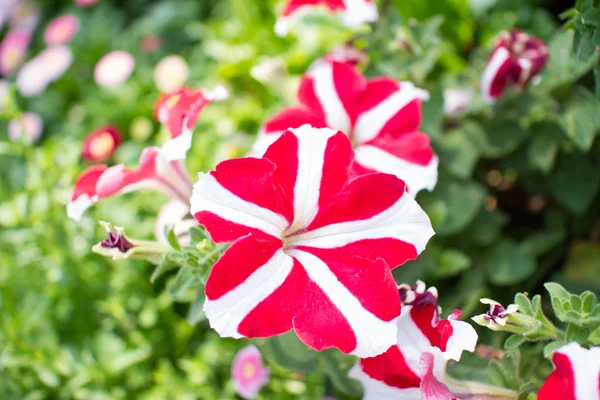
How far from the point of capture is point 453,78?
1375 mm

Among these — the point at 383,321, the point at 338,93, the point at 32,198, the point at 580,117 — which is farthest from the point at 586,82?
the point at 32,198

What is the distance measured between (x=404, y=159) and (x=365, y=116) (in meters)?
0.11

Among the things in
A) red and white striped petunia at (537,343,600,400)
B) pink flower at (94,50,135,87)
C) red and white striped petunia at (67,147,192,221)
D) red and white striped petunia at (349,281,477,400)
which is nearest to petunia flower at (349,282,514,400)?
red and white striped petunia at (349,281,477,400)

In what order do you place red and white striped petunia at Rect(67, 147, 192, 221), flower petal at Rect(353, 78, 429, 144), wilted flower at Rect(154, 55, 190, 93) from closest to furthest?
red and white striped petunia at Rect(67, 147, 192, 221) < flower petal at Rect(353, 78, 429, 144) < wilted flower at Rect(154, 55, 190, 93)

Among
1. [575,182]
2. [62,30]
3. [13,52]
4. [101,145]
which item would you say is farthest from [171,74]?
[575,182]

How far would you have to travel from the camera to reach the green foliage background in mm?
1200

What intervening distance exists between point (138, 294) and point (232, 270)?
821 mm

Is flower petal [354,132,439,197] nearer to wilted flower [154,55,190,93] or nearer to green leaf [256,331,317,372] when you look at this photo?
green leaf [256,331,317,372]

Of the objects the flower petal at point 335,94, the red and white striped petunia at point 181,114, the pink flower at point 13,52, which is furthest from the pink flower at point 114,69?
the flower petal at point 335,94

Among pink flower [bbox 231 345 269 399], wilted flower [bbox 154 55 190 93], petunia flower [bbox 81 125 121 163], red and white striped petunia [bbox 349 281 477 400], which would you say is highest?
red and white striped petunia [bbox 349 281 477 400]

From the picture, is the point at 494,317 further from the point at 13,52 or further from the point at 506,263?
the point at 13,52

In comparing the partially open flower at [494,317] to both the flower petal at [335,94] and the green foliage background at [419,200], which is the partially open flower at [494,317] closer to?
the green foliage background at [419,200]

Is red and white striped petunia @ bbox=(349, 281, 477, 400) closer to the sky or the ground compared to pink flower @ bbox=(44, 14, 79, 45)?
closer to the sky

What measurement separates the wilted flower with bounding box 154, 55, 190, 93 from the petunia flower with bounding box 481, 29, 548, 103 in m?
1.14
